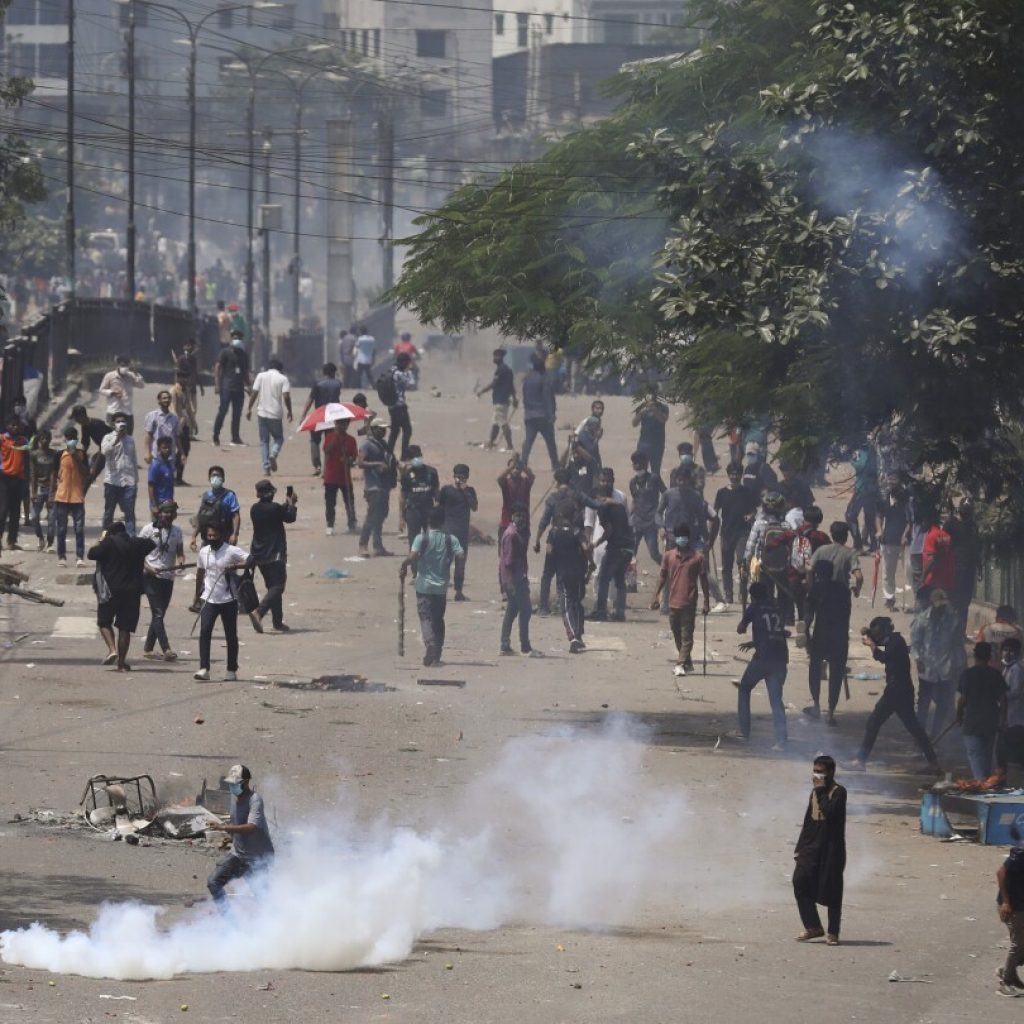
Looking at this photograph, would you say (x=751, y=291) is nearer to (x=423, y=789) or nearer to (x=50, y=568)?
(x=423, y=789)

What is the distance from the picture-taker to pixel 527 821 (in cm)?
1523

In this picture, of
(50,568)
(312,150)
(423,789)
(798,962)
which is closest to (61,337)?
(50,568)

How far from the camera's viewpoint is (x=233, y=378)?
32.0m

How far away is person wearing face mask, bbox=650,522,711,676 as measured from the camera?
67.3 feet

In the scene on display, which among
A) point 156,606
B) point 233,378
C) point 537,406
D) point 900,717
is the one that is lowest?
point 900,717

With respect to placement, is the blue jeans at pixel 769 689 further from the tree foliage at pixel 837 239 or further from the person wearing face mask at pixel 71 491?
the person wearing face mask at pixel 71 491

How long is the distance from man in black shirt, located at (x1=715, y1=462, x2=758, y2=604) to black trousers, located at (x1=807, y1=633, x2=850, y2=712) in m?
5.16

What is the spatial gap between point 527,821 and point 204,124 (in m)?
96.2

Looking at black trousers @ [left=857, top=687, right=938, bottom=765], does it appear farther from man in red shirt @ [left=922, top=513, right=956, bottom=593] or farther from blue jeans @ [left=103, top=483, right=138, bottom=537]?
blue jeans @ [left=103, top=483, right=138, bottom=537]

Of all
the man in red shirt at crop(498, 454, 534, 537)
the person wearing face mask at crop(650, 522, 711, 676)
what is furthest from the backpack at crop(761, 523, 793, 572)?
the man in red shirt at crop(498, 454, 534, 537)

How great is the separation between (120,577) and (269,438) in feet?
38.0

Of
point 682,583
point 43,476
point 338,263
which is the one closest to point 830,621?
point 682,583

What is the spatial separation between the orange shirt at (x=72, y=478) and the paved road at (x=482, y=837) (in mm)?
914

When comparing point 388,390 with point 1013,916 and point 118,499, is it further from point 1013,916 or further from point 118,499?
point 1013,916
